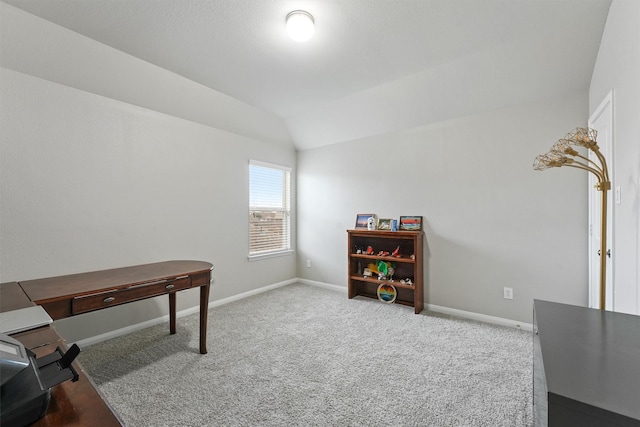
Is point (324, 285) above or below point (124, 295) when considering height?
below

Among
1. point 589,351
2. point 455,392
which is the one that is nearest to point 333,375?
point 455,392

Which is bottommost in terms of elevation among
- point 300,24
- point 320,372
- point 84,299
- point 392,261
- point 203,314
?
point 320,372

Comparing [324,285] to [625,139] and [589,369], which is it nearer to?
[625,139]

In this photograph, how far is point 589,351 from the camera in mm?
886

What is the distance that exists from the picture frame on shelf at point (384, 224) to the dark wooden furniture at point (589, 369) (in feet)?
8.60

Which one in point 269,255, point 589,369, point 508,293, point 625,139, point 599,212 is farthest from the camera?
point 269,255

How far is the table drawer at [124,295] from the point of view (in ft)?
5.71

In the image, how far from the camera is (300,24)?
2.01 meters

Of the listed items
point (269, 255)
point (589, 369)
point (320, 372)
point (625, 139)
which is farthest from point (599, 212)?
point (269, 255)

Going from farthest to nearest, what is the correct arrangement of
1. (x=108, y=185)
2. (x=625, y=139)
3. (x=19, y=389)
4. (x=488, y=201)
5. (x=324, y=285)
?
(x=324, y=285)
(x=488, y=201)
(x=108, y=185)
(x=625, y=139)
(x=19, y=389)

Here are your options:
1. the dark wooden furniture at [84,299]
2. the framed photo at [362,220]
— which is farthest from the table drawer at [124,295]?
the framed photo at [362,220]

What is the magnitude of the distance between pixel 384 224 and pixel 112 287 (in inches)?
119

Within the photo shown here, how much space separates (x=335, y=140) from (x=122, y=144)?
266 cm

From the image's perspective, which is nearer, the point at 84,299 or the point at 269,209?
the point at 84,299
